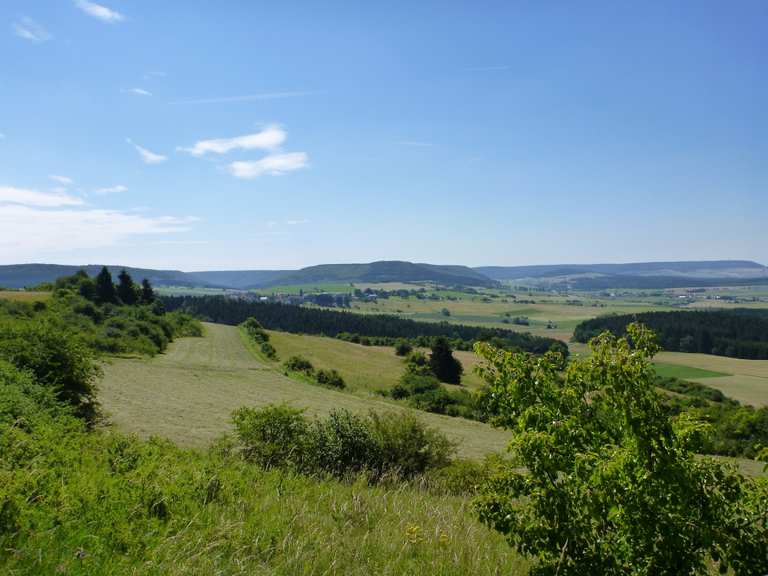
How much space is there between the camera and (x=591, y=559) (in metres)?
4.16

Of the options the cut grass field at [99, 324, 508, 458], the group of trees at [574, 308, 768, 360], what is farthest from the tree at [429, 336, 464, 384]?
the group of trees at [574, 308, 768, 360]

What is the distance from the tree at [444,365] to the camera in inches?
2916

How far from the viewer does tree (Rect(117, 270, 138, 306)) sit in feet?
281

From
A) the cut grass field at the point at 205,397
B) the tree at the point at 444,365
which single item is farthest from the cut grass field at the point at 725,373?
the cut grass field at the point at 205,397

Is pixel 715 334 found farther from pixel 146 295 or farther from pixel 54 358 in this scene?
pixel 54 358

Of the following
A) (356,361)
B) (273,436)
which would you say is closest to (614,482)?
(273,436)

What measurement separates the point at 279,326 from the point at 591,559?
142m

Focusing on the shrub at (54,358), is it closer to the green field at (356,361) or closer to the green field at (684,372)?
the green field at (356,361)

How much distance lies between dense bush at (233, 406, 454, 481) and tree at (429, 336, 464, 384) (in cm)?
6053

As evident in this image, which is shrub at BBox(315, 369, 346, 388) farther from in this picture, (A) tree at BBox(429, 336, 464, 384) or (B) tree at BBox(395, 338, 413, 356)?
(B) tree at BBox(395, 338, 413, 356)

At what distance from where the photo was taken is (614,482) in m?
3.89

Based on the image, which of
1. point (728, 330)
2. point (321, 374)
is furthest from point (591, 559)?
point (728, 330)

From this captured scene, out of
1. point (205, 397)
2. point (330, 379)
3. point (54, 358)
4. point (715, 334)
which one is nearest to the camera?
point (54, 358)

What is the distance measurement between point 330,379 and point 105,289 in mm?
47261
